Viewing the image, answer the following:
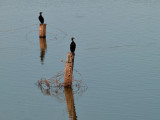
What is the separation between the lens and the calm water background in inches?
971

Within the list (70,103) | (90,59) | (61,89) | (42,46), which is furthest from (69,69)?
(42,46)

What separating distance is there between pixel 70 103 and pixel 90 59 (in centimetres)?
952

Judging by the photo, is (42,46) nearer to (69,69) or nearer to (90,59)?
(90,59)

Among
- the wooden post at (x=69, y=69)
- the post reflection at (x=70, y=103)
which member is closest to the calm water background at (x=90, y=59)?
the post reflection at (x=70, y=103)

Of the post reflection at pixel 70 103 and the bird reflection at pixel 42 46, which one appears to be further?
the bird reflection at pixel 42 46

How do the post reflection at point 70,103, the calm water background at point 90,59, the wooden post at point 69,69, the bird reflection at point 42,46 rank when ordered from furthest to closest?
the bird reflection at point 42,46 → the wooden post at point 69,69 → the calm water background at point 90,59 → the post reflection at point 70,103

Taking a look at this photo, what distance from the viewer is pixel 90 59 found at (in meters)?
34.7

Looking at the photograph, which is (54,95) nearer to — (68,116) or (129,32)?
(68,116)

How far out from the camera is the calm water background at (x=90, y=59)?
24.7 metres

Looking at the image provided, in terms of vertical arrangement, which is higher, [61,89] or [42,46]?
[42,46]

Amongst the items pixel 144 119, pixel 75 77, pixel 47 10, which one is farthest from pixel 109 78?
pixel 47 10

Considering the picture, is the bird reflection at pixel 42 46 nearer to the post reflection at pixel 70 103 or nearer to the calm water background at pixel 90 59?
the calm water background at pixel 90 59

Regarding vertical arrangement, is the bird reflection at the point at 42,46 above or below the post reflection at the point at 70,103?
above

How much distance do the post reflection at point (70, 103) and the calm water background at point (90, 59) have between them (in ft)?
1.01
